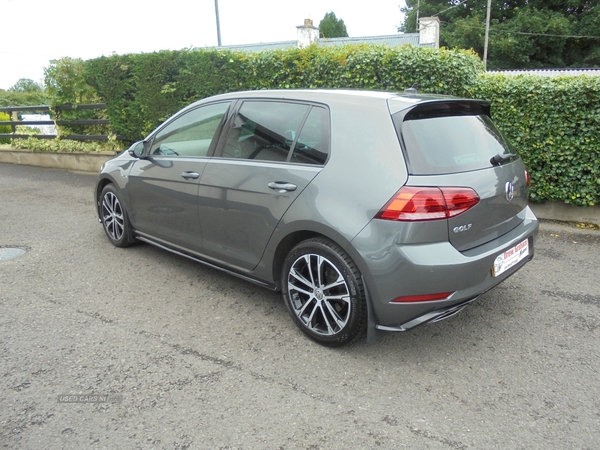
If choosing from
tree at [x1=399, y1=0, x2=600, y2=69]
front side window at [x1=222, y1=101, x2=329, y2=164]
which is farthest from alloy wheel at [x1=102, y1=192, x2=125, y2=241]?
tree at [x1=399, y1=0, x2=600, y2=69]

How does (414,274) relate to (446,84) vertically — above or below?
below

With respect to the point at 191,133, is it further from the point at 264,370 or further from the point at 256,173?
the point at 264,370

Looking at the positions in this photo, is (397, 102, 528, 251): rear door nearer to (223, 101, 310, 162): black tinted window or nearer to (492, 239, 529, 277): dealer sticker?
(492, 239, 529, 277): dealer sticker

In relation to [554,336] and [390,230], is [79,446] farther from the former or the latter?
[554,336]

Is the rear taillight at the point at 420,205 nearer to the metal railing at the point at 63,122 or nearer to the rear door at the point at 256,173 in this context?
the rear door at the point at 256,173

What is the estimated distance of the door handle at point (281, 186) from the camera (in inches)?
128

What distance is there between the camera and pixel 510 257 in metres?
3.21

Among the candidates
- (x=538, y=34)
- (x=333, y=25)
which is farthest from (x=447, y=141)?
(x=333, y=25)

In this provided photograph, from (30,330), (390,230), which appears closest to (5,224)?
(30,330)

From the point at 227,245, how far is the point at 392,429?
6.25 feet

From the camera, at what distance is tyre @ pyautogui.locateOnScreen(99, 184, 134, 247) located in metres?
5.07

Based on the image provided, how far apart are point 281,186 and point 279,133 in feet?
1.48

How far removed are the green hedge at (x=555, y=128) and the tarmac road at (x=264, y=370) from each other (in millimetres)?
1692

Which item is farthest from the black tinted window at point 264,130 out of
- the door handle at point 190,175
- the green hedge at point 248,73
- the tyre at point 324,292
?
the green hedge at point 248,73
